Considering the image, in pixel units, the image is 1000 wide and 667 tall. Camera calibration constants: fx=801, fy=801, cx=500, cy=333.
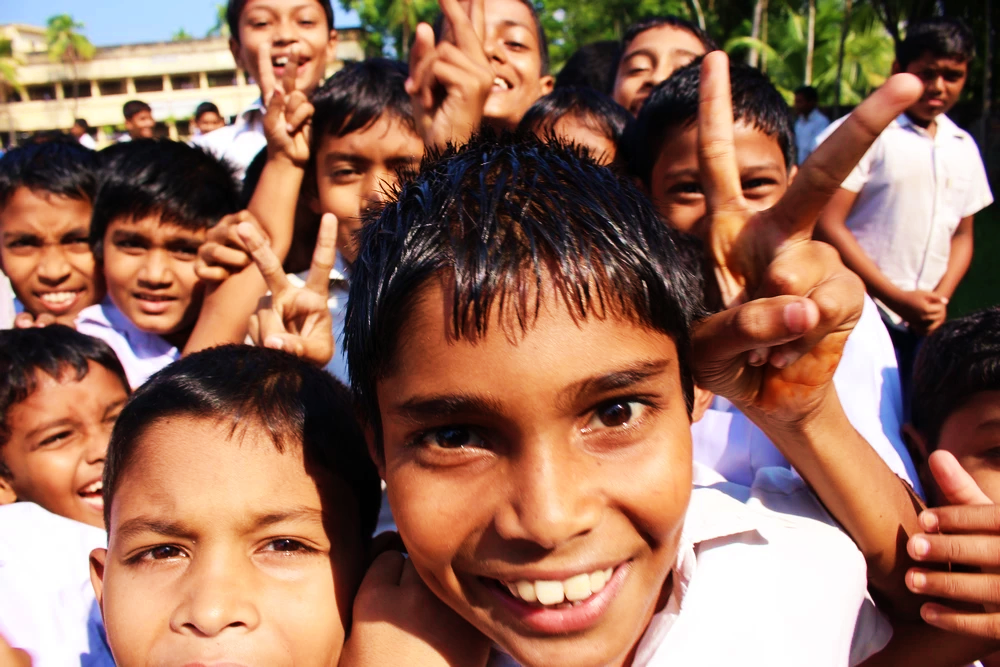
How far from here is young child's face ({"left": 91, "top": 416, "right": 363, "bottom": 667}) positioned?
1.35m

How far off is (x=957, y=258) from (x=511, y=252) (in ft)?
13.6

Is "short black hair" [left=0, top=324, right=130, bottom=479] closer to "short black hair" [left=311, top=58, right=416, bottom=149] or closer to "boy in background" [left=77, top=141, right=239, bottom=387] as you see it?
"boy in background" [left=77, top=141, right=239, bottom=387]

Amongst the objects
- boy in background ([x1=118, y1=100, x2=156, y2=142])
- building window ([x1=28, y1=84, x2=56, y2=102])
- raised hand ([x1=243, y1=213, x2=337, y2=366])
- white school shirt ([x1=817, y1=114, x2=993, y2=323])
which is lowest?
raised hand ([x1=243, y1=213, x2=337, y2=366])

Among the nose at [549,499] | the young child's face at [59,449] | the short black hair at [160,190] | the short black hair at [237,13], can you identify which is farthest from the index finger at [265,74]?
the nose at [549,499]

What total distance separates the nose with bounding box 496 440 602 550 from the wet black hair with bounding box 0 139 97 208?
103 inches

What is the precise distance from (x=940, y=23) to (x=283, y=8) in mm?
3838

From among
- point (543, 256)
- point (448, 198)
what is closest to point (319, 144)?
point (448, 198)

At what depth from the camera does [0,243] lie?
308 centimetres

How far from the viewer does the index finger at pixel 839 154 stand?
1274mm

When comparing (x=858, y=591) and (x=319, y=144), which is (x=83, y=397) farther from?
(x=858, y=591)

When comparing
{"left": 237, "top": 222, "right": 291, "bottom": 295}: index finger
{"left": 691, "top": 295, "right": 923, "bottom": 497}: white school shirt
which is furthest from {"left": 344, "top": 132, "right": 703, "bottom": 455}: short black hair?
{"left": 237, "top": 222, "right": 291, "bottom": 295}: index finger

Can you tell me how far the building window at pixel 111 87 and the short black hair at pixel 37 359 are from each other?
49988mm

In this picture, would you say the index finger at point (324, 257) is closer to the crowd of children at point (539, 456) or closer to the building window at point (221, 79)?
the crowd of children at point (539, 456)

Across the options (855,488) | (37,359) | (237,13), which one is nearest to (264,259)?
(37,359)
